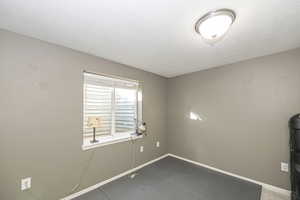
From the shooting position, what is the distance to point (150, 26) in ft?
4.89

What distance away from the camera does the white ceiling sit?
1.20 metres

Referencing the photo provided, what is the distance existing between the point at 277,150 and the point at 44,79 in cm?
360

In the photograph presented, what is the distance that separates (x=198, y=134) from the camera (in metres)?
3.04

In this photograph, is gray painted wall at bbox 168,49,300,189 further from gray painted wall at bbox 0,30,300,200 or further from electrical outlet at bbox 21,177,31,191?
electrical outlet at bbox 21,177,31,191

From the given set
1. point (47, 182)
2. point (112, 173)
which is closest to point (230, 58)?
point (112, 173)

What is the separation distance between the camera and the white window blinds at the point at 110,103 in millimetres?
2258

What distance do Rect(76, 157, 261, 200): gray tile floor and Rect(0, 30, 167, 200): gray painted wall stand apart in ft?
0.97

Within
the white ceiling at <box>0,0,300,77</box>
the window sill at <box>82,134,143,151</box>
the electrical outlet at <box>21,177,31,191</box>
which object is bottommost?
the electrical outlet at <box>21,177,31,191</box>

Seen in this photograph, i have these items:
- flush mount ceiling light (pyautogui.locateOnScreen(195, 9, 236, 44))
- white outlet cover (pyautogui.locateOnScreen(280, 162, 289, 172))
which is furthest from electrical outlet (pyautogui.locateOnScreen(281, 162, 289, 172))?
flush mount ceiling light (pyautogui.locateOnScreen(195, 9, 236, 44))

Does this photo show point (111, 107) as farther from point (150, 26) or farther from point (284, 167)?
point (284, 167)

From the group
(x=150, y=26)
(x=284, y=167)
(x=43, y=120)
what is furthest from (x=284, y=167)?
(x=43, y=120)

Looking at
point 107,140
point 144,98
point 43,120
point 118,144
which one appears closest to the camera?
point 43,120

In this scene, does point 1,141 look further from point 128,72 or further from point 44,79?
point 128,72

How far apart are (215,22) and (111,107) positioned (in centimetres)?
209
